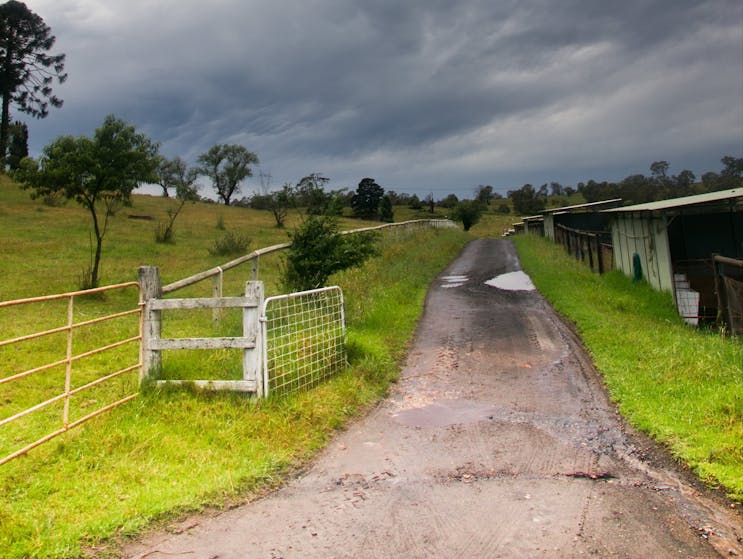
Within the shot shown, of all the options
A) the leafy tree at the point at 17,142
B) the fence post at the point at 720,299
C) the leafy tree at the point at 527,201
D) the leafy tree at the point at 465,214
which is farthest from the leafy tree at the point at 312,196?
the leafy tree at the point at 527,201

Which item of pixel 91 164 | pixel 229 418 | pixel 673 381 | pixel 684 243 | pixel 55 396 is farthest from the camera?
pixel 684 243

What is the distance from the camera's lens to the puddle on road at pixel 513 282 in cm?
1551

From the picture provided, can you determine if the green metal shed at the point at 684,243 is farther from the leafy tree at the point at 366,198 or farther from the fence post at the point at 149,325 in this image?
the leafy tree at the point at 366,198

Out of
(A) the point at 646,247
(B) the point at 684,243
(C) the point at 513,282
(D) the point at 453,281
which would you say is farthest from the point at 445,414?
(B) the point at 684,243

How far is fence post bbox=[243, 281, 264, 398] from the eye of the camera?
6020mm

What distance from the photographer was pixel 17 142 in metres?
55.0

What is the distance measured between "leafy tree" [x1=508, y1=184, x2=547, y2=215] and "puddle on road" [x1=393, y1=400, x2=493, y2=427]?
325 ft

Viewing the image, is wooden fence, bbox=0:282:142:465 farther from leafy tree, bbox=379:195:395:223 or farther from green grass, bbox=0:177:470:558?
leafy tree, bbox=379:195:395:223

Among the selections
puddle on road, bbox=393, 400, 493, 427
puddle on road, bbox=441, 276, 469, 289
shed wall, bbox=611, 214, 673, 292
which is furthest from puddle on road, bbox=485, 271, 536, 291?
puddle on road, bbox=393, 400, 493, 427

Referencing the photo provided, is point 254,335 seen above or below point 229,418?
above

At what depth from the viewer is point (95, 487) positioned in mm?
4359

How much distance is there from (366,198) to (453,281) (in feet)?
230

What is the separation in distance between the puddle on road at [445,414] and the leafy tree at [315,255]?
4306 millimetres

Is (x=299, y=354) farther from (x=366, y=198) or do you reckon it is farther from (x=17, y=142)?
(x=366, y=198)
